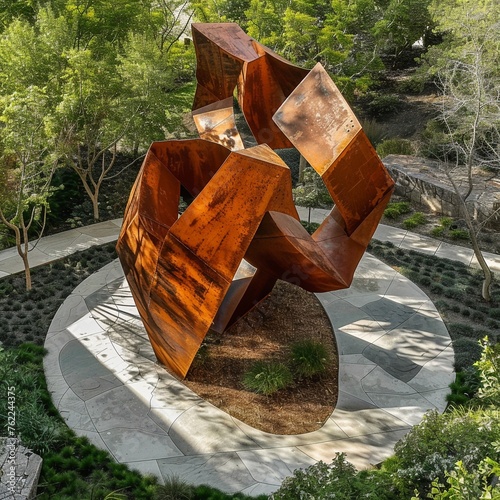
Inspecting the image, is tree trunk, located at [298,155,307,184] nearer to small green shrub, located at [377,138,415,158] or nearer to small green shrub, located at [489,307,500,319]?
small green shrub, located at [377,138,415,158]

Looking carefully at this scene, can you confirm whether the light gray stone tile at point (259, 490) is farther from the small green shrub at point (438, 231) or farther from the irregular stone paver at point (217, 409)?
the small green shrub at point (438, 231)

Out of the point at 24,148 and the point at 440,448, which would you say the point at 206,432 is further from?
the point at 24,148

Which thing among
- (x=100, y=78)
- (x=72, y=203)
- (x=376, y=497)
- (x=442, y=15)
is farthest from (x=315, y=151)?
(x=442, y=15)

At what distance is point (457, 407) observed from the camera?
9.61 meters

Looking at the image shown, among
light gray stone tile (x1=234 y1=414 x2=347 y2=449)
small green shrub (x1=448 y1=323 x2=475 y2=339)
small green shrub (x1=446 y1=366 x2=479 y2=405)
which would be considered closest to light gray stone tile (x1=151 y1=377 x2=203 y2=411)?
light gray stone tile (x1=234 y1=414 x2=347 y2=449)

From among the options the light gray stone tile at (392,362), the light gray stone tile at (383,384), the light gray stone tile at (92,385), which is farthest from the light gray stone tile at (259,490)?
the light gray stone tile at (392,362)

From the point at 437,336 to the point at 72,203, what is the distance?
10.7 m

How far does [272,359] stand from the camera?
10531 millimetres

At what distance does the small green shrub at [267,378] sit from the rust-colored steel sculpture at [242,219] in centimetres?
112

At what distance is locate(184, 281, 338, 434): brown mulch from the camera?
30.7ft

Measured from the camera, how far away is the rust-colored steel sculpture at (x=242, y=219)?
8188mm

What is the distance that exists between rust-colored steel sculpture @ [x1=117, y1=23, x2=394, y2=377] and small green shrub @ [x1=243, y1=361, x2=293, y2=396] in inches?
44.1

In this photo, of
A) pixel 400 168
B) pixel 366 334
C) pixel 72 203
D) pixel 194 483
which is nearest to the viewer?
pixel 194 483

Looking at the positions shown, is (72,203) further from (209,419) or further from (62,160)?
(209,419)
